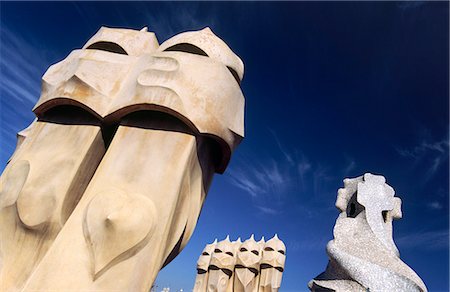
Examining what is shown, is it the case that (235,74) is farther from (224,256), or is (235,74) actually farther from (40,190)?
(224,256)

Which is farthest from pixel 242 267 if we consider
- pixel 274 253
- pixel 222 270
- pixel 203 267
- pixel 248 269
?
pixel 203 267

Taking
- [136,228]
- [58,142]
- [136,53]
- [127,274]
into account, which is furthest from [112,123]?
[127,274]

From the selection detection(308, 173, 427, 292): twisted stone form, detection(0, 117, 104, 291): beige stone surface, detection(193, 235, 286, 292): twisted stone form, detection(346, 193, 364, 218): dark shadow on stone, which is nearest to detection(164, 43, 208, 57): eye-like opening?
detection(0, 117, 104, 291): beige stone surface

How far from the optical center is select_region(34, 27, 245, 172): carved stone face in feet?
6.69

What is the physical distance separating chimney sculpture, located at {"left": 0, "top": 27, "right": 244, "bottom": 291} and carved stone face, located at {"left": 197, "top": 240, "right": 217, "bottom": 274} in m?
7.61

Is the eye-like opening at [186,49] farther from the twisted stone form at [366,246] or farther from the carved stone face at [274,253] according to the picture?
the carved stone face at [274,253]

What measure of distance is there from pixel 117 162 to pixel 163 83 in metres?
0.55

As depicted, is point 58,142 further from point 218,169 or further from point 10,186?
point 218,169

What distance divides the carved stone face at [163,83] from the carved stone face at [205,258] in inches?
301

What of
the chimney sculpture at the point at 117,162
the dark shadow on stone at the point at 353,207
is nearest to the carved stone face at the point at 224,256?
the dark shadow on stone at the point at 353,207

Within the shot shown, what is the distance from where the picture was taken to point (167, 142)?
2.05 meters

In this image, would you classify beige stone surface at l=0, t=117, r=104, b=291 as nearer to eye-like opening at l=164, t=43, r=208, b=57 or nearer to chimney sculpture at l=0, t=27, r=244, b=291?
chimney sculpture at l=0, t=27, r=244, b=291

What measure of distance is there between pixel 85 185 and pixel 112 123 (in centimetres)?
42

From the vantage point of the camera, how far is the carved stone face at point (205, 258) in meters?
9.41
